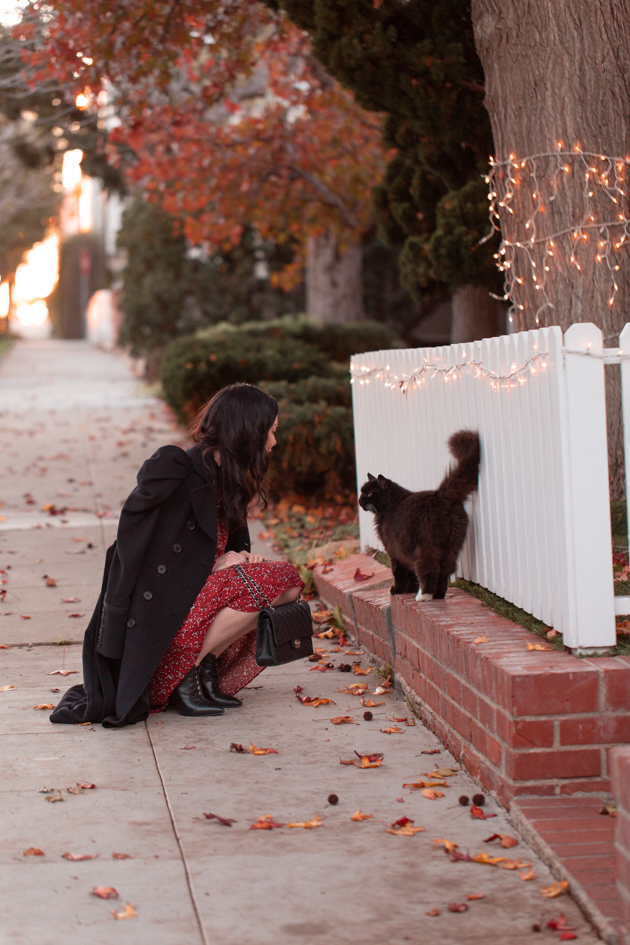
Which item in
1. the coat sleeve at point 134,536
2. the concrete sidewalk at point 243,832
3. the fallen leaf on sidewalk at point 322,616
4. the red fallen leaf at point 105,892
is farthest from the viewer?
the fallen leaf on sidewalk at point 322,616

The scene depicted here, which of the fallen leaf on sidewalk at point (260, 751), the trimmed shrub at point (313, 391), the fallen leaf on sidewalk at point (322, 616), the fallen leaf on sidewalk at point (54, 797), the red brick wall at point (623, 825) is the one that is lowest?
the fallen leaf on sidewalk at point (260, 751)

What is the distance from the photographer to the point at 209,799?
3504mm

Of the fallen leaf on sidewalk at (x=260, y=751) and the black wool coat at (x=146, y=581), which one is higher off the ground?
the black wool coat at (x=146, y=581)

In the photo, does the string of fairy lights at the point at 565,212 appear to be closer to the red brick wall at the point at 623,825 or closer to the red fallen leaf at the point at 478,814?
the red fallen leaf at the point at 478,814

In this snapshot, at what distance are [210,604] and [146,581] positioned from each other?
296 millimetres

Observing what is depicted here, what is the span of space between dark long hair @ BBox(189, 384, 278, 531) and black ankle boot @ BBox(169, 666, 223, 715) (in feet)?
2.38

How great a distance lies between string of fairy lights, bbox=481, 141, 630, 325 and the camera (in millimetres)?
5887

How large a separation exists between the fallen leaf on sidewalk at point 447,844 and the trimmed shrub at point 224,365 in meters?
8.52

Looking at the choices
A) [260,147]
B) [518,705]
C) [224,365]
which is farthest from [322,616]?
[260,147]

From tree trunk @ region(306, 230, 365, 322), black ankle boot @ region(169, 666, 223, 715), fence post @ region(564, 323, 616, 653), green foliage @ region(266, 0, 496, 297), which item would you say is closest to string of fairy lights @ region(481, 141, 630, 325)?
green foliage @ region(266, 0, 496, 297)

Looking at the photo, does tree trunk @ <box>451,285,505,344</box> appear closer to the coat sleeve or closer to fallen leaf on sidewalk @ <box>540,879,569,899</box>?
the coat sleeve

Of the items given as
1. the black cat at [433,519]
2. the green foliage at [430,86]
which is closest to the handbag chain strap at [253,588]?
the black cat at [433,519]

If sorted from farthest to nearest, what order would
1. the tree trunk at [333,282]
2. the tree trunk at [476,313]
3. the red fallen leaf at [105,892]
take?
the tree trunk at [333,282] < the tree trunk at [476,313] < the red fallen leaf at [105,892]

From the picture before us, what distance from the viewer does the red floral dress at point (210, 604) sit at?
4.29 metres
